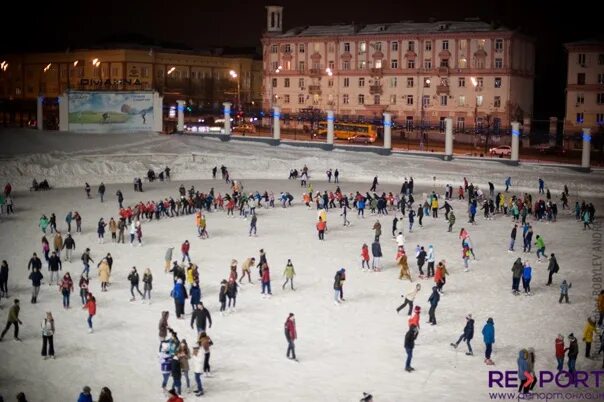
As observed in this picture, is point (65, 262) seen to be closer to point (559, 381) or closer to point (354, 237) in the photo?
point (354, 237)

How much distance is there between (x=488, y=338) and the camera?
20.0 m

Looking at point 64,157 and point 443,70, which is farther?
point 443,70

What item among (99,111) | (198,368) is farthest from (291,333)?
(99,111)

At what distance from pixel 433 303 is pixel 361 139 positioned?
47382 mm

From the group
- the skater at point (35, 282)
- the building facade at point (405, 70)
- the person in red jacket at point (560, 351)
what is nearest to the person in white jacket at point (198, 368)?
the person in red jacket at point (560, 351)

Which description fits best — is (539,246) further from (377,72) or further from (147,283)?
(377,72)

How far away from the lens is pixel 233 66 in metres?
105

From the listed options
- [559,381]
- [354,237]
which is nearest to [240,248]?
[354,237]

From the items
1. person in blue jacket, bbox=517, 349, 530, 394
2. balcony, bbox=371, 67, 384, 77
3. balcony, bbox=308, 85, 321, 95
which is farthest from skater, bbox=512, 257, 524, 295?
balcony, bbox=308, 85, 321, 95

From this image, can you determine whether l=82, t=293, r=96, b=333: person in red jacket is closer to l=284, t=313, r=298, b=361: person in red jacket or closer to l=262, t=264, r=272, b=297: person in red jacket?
l=262, t=264, r=272, b=297: person in red jacket

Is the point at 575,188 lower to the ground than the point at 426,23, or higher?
lower

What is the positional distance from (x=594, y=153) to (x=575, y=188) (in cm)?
1580

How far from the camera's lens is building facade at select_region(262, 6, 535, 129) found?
7738 centimetres

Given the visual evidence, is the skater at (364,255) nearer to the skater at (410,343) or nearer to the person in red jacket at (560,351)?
the skater at (410,343)
